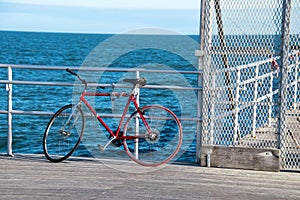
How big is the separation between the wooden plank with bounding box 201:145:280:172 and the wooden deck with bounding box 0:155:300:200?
12 cm

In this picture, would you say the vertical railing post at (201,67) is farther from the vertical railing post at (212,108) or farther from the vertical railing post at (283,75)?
the vertical railing post at (283,75)

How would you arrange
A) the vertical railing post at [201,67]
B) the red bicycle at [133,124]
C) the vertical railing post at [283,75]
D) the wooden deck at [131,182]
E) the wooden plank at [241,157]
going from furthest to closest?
the vertical railing post at [201,67]
the red bicycle at [133,124]
the wooden plank at [241,157]
the vertical railing post at [283,75]
the wooden deck at [131,182]

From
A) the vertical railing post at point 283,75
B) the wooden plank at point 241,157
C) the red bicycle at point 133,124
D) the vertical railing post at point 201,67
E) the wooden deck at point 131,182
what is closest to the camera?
the wooden deck at point 131,182

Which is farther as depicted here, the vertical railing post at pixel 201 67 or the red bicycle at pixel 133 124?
the vertical railing post at pixel 201 67

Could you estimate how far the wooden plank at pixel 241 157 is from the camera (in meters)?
8.05

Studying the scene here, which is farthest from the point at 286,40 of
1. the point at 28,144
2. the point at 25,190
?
the point at 28,144

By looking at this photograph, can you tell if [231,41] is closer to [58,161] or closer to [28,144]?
[58,161]

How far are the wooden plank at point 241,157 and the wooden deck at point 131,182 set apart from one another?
12 cm

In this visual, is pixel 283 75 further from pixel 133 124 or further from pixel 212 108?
pixel 133 124

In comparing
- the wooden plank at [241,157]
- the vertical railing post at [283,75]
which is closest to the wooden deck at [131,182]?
the wooden plank at [241,157]

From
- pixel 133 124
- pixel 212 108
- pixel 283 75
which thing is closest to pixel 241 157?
pixel 212 108

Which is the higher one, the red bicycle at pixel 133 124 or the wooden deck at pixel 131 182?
the red bicycle at pixel 133 124

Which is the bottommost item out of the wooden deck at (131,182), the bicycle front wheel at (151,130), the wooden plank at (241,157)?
the wooden deck at (131,182)

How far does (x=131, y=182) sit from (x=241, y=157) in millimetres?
1522
